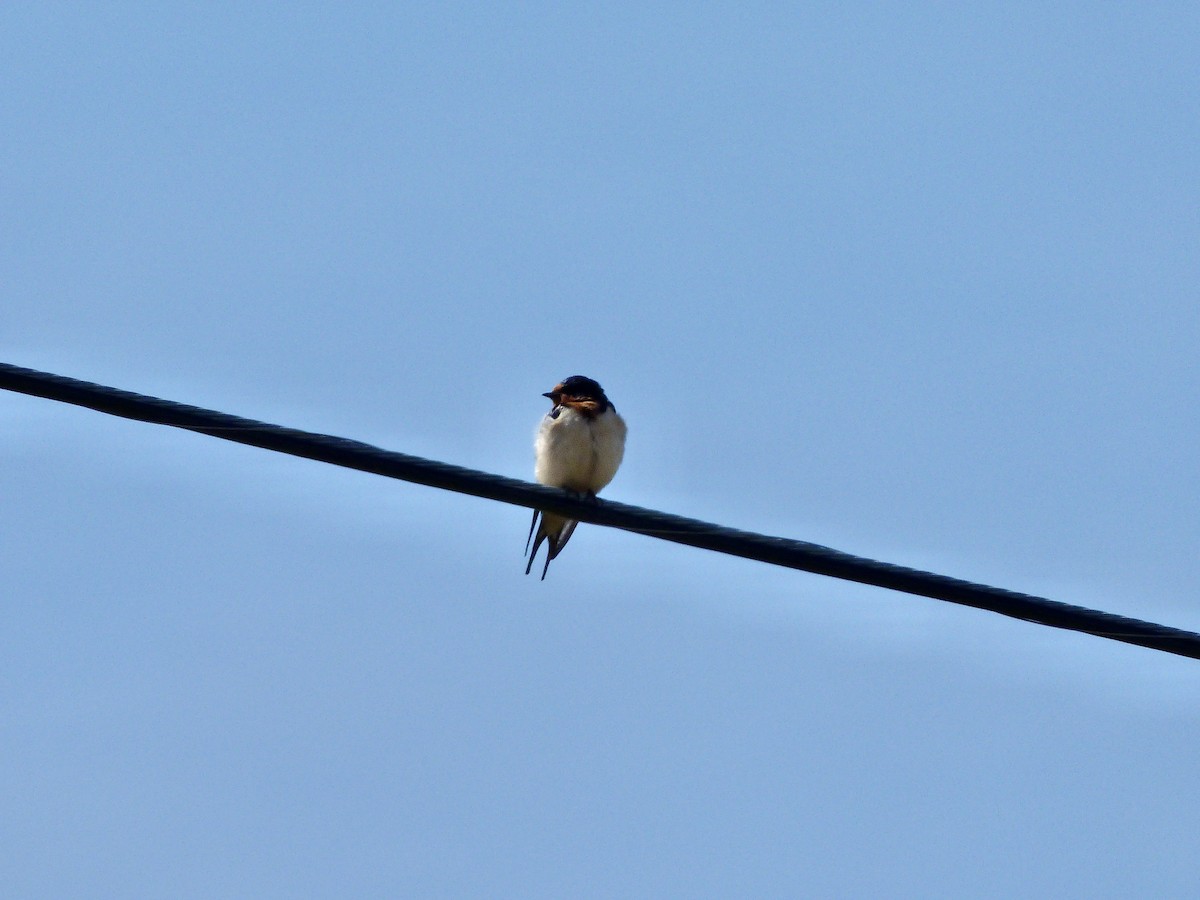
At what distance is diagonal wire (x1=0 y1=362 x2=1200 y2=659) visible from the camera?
19.3ft

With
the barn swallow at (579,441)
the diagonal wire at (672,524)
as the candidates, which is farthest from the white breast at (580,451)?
the diagonal wire at (672,524)

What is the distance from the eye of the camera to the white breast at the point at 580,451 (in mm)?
10656

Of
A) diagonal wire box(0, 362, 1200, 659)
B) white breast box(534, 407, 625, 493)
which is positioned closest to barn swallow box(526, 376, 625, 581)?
white breast box(534, 407, 625, 493)

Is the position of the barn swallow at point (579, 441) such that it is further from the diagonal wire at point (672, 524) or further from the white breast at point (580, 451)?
the diagonal wire at point (672, 524)

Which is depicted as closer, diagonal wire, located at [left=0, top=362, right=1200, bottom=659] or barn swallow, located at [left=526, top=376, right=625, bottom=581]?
diagonal wire, located at [left=0, top=362, right=1200, bottom=659]

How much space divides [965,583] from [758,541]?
673 millimetres

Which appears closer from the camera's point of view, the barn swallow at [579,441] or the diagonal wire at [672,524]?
the diagonal wire at [672,524]

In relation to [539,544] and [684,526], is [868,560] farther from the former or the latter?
[539,544]

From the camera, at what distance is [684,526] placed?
6.36m

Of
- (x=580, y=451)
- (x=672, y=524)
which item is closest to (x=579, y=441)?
(x=580, y=451)

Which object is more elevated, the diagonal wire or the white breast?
the white breast

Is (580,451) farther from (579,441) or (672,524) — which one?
(672,524)

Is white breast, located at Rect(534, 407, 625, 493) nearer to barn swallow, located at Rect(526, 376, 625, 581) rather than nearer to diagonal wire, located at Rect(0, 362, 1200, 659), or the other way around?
barn swallow, located at Rect(526, 376, 625, 581)

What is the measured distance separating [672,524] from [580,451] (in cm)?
427
